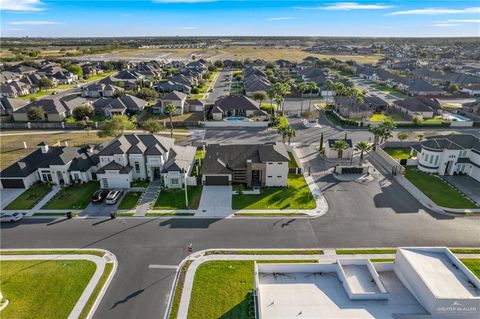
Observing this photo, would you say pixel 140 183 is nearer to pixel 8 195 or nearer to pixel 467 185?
pixel 8 195

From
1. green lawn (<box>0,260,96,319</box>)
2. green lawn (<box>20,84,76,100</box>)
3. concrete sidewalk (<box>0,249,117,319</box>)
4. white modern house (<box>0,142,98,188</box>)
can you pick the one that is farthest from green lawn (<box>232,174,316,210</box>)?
green lawn (<box>20,84,76,100</box>)

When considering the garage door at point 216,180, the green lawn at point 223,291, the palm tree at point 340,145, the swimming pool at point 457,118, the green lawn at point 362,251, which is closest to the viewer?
the green lawn at point 223,291

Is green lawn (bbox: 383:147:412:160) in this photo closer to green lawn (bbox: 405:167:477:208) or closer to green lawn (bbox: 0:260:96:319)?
green lawn (bbox: 405:167:477:208)

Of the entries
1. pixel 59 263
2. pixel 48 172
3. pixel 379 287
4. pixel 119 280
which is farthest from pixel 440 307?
pixel 48 172

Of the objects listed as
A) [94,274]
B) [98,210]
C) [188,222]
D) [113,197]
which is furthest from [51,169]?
[188,222]

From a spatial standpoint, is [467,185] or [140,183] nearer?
[467,185]

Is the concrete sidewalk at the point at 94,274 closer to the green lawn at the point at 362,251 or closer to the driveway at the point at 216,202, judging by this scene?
the driveway at the point at 216,202

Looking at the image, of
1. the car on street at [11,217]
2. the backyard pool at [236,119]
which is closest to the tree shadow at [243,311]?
the car on street at [11,217]
